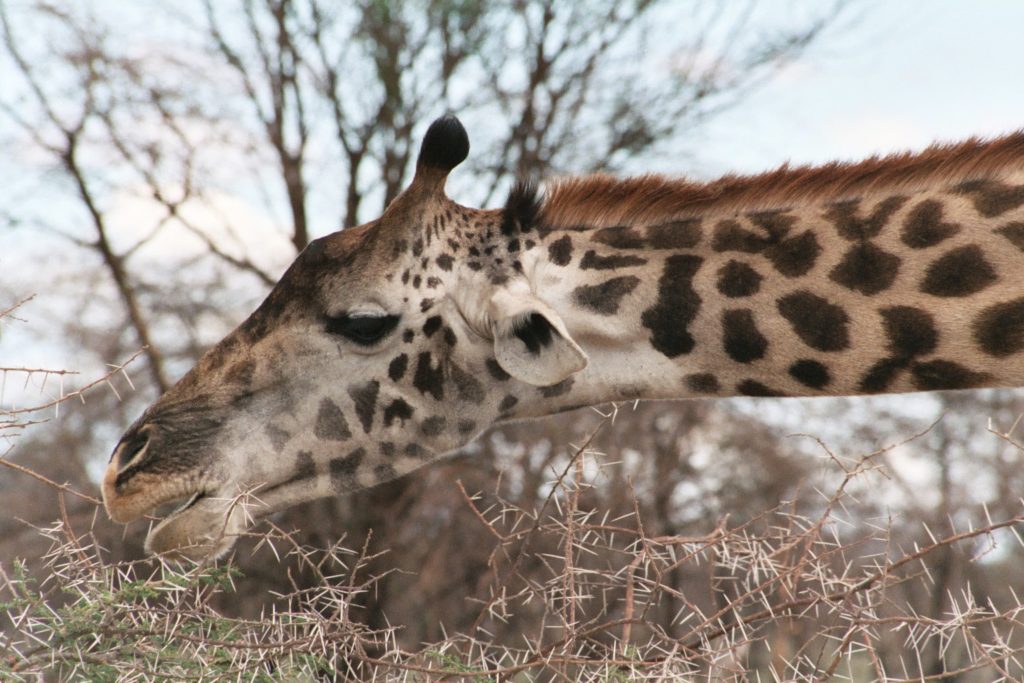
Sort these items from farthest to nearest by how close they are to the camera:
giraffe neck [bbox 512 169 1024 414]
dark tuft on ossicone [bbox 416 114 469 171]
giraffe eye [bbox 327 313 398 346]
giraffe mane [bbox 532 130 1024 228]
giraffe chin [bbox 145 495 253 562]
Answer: dark tuft on ossicone [bbox 416 114 469 171]
giraffe eye [bbox 327 313 398 346]
giraffe chin [bbox 145 495 253 562]
giraffe mane [bbox 532 130 1024 228]
giraffe neck [bbox 512 169 1024 414]

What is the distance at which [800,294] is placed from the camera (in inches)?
135

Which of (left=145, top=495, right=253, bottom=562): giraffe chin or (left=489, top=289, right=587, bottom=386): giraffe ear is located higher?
(left=489, top=289, right=587, bottom=386): giraffe ear

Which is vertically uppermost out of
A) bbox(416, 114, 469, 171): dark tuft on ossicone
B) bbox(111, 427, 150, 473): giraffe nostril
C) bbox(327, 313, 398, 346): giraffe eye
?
bbox(416, 114, 469, 171): dark tuft on ossicone

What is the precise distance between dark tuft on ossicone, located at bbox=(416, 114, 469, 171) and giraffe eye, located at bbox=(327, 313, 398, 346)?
0.56 metres

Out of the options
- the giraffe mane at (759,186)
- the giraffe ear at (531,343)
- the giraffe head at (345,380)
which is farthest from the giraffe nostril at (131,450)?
the giraffe mane at (759,186)

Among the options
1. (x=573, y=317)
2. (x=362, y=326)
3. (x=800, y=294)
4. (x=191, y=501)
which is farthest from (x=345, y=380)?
(x=800, y=294)

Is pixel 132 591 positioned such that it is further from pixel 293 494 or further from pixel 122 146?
pixel 122 146

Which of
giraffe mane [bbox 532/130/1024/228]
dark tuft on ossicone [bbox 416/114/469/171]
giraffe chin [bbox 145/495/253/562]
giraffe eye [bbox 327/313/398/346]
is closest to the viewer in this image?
giraffe mane [bbox 532/130/1024/228]

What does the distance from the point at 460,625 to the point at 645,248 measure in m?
7.61

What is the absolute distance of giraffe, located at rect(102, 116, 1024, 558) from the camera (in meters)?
3.32

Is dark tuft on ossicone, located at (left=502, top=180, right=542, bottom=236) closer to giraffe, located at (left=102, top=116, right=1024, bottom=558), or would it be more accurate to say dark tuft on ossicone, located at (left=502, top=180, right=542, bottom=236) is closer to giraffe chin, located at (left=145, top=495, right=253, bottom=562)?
giraffe, located at (left=102, top=116, right=1024, bottom=558)

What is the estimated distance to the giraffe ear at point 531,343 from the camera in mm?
3336

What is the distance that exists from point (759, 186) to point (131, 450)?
211 centimetres

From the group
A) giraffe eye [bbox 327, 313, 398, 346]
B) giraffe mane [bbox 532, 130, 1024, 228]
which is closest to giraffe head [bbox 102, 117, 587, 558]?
giraffe eye [bbox 327, 313, 398, 346]
